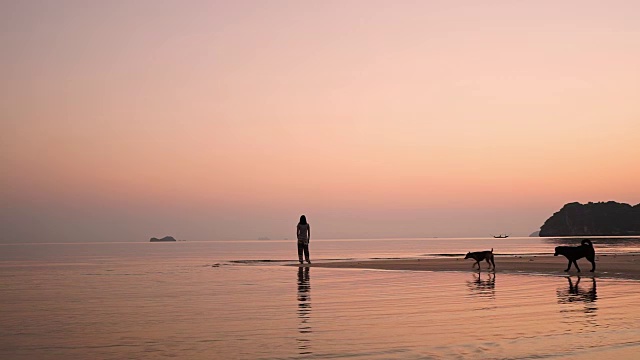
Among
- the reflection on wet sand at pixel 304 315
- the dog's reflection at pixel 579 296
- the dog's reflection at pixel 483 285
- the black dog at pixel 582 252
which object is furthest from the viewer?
the black dog at pixel 582 252

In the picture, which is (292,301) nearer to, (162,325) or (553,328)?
(162,325)

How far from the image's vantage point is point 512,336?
35.5 feet

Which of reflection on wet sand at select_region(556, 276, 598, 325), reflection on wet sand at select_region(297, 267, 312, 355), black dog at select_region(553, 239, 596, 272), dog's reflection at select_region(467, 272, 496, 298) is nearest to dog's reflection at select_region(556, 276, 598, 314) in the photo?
reflection on wet sand at select_region(556, 276, 598, 325)

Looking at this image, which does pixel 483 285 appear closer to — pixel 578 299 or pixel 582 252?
pixel 578 299

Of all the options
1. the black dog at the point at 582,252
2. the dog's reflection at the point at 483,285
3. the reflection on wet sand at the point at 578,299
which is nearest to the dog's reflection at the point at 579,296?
the reflection on wet sand at the point at 578,299

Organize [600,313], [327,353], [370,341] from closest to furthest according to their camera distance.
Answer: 1. [327,353]
2. [370,341]
3. [600,313]

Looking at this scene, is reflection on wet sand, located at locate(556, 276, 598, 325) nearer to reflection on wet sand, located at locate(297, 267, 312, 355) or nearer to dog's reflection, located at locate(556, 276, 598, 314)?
dog's reflection, located at locate(556, 276, 598, 314)

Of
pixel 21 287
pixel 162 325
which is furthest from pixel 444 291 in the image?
pixel 21 287

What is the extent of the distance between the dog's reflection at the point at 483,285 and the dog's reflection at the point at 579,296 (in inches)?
73.2

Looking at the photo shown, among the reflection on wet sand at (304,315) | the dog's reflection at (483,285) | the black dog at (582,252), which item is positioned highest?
the black dog at (582,252)

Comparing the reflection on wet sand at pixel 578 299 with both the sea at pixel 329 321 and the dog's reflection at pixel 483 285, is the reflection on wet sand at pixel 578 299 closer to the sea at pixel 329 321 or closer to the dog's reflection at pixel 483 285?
the sea at pixel 329 321

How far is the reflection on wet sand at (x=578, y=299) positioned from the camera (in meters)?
14.2

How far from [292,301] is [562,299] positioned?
6623 millimetres

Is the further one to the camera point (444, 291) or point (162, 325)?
point (444, 291)
